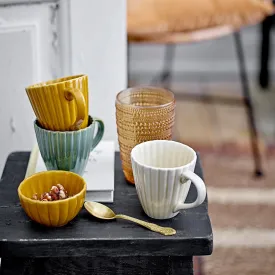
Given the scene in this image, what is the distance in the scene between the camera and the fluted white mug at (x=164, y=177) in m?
0.94

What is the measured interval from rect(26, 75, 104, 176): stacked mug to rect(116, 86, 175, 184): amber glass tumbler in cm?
5

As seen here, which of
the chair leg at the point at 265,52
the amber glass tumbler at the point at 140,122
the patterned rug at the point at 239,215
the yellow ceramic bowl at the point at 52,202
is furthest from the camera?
the chair leg at the point at 265,52

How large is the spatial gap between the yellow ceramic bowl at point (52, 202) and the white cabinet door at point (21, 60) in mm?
317

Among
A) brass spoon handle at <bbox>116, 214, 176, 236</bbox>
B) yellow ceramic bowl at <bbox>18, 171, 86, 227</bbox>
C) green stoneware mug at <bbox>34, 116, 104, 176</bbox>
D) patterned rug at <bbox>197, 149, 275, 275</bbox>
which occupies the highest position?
A: green stoneware mug at <bbox>34, 116, 104, 176</bbox>

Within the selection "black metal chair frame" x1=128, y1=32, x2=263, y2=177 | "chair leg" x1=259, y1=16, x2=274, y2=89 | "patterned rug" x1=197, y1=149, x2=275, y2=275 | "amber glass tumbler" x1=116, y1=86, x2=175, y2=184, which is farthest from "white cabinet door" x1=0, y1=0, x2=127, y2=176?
"chair leg" x1=259, y1=16, x2=274, y2=89

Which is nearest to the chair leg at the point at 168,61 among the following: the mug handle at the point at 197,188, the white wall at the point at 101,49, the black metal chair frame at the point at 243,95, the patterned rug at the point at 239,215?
the black metal chair frame at the point at 243,95

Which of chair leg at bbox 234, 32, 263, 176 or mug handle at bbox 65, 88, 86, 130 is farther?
chair leg at bbox 234, 32, 263, 176

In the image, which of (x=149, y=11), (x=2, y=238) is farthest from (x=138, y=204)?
(x=149, y=11)

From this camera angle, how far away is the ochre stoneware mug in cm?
97

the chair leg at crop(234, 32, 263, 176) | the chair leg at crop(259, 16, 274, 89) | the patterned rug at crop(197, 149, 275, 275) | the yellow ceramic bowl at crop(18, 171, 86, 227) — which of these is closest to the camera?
the yellow ceramic bowl at crop(18, 171, 86, 227)

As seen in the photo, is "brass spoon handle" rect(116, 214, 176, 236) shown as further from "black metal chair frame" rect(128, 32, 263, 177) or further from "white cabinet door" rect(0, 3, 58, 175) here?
"black metal chair frame" rect(128, 32, 263, 177)

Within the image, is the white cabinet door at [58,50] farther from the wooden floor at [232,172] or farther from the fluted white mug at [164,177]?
the wooden floor at [232,172]

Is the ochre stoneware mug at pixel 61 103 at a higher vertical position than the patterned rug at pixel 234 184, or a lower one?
higher

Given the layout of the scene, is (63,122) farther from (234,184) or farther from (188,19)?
(234,184)
